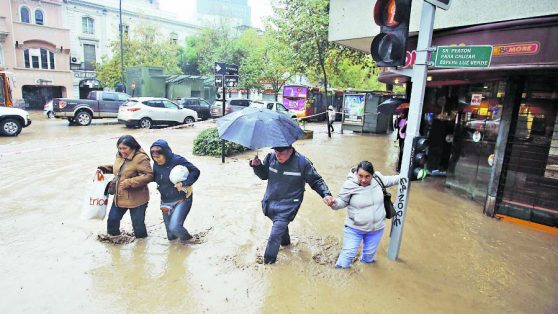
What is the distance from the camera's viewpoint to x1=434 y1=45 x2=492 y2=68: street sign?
3377 mm

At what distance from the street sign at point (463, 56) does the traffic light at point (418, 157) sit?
0.80 metres

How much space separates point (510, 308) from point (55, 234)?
5547 mm

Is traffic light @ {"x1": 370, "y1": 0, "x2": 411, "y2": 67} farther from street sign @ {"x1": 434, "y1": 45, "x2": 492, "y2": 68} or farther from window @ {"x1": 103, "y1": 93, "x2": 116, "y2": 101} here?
window @ {"x1": 103, "y1": 93, "x2": 116, "y2": 101}

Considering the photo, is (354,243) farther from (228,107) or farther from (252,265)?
(228,107)

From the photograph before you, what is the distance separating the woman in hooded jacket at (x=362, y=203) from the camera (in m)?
3.64

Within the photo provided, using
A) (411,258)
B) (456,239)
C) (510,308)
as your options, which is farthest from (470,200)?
(510,308)

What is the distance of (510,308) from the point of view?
3428 millimetres

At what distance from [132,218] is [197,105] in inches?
680

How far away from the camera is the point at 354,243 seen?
3.85 m

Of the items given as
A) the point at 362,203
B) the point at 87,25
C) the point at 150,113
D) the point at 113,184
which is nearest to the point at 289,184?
the point at 362,203

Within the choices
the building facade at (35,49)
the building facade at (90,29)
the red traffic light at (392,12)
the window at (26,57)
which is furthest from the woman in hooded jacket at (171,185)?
the building facade at (90,29)

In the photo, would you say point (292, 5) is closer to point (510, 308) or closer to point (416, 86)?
point (416, 86)

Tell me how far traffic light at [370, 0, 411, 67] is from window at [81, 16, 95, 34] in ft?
124

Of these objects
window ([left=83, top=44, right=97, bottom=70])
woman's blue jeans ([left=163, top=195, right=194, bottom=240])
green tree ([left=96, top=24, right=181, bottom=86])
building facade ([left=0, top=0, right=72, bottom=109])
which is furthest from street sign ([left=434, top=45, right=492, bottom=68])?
window ([left=83, top=44, right=97, bottom=70])
